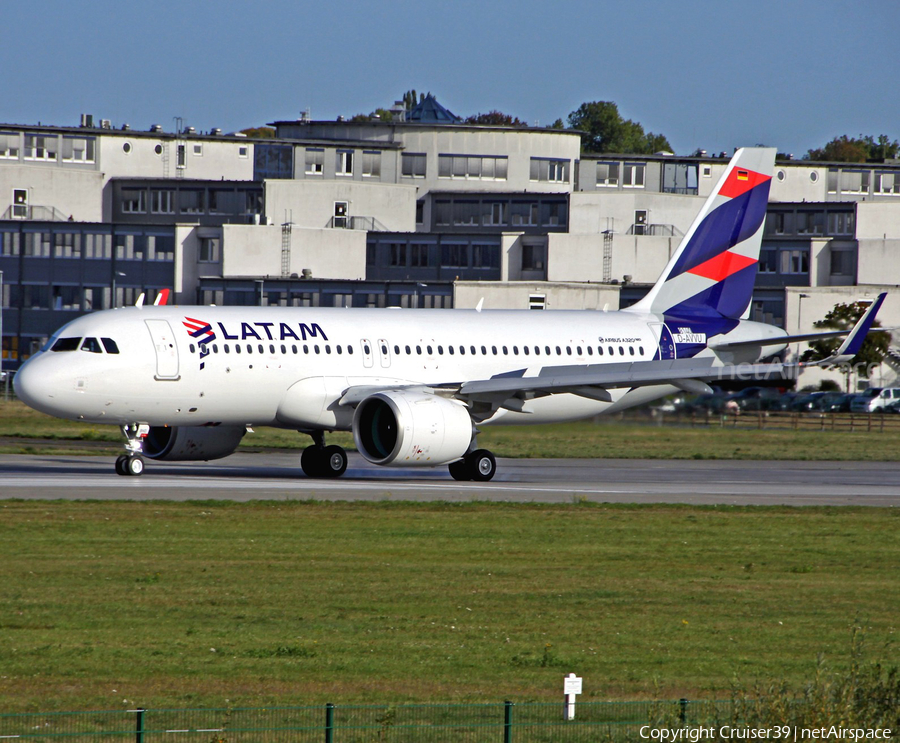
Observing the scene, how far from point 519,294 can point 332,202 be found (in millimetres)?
26429

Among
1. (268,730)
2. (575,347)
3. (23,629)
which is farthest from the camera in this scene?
(575,347)

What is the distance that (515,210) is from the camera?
11781 centimetres

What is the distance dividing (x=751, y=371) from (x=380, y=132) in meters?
106

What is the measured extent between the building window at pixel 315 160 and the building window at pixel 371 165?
174 inches

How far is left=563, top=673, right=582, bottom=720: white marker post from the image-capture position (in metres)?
12.2

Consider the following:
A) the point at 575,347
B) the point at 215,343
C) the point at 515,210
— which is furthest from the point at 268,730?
the point at 515,210

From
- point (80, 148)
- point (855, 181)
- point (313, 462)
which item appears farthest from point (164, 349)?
point (855, 181)

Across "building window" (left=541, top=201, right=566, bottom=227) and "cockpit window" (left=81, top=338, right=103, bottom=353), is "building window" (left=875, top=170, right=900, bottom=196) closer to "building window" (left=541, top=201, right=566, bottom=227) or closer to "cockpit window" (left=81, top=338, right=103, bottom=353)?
"building window" (left=541, top=201, right=566, bottom=227)

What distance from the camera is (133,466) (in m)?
35.8

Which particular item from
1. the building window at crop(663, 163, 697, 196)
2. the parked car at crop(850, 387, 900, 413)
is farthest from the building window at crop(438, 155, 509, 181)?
the parked car at crop(850, 387, 900, 413)

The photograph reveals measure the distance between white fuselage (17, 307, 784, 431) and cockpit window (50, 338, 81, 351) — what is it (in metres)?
0.14

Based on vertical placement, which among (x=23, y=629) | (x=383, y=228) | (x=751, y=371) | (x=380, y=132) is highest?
(x=380, y=132)

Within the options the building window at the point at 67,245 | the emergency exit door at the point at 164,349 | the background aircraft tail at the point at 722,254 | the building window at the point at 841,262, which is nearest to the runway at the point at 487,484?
the emergency exit door at the point at 164,349

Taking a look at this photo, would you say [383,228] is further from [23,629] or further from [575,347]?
[23,629]
